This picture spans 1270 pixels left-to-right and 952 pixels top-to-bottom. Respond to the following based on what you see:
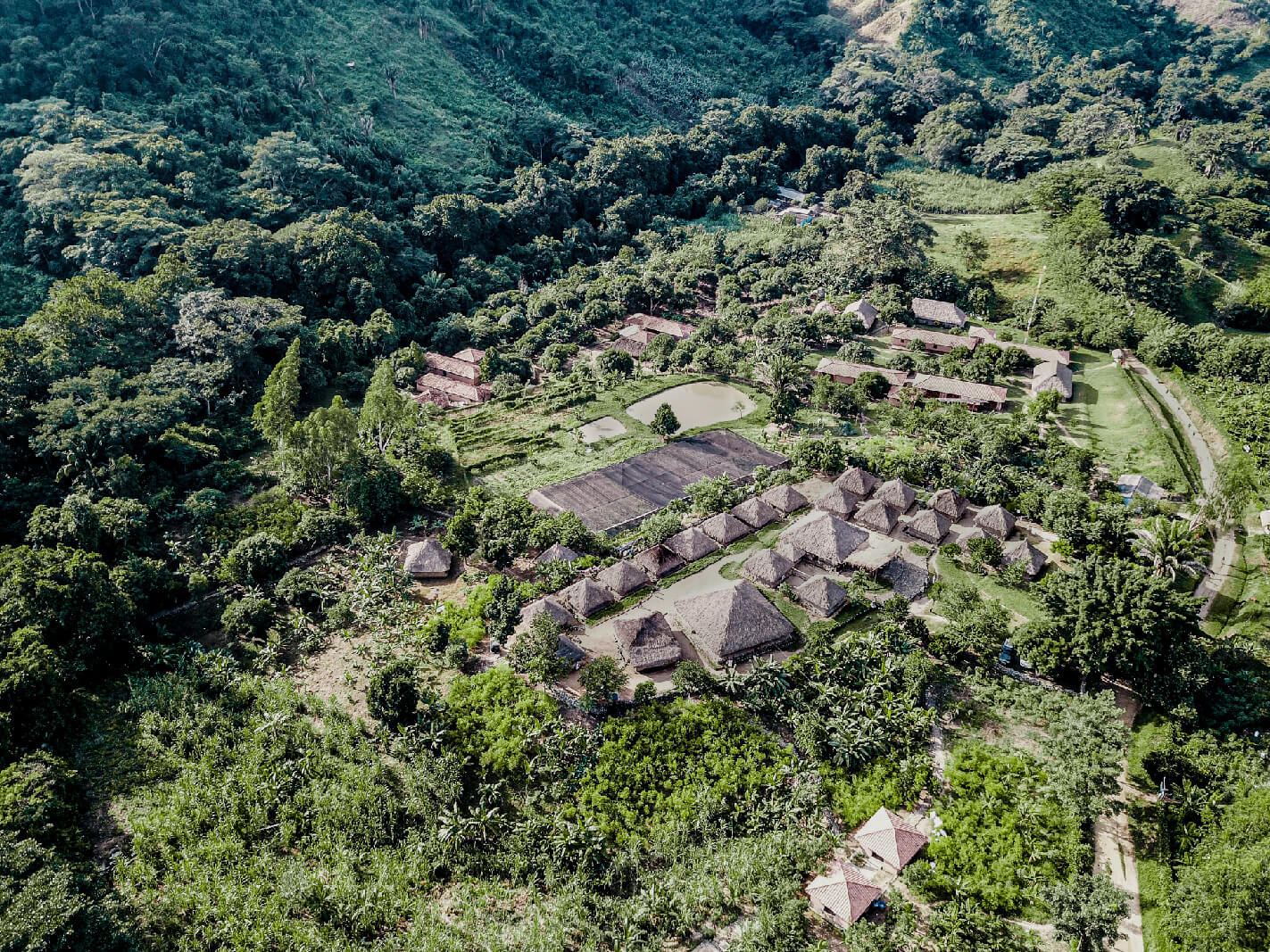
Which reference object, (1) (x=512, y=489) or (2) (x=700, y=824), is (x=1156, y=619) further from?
(1) (x=512, y=489)

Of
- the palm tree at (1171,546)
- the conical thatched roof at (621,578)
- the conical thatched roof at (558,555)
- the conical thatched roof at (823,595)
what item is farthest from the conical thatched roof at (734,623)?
the palm tree at (1171,546)

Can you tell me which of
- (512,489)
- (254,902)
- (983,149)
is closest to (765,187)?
(983,149)

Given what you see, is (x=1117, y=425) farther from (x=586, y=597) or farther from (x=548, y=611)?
(x=548, y=611)

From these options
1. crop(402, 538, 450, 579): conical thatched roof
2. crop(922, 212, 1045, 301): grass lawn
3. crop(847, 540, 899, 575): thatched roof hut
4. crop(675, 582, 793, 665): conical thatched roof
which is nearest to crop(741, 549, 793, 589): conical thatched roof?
crop(675, 582, 793, 665): conical thatched roof

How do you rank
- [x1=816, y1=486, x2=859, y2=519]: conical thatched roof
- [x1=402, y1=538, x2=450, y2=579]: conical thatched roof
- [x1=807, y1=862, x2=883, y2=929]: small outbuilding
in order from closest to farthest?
1. [x1=807, y1=862, x2=883, y2=929]: small outbuilding
2. [x1=402, y1=538, x2=450, y2=579]: conical thatched roof
3. [x1=816, y1=486, x2=859, y2=519]: conical thatched roof

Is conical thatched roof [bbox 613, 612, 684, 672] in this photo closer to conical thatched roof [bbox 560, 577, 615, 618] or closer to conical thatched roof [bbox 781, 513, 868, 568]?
conical thatched roof [bbox 560, 577, 615, 618]

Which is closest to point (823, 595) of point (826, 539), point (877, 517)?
point (826, 539)
